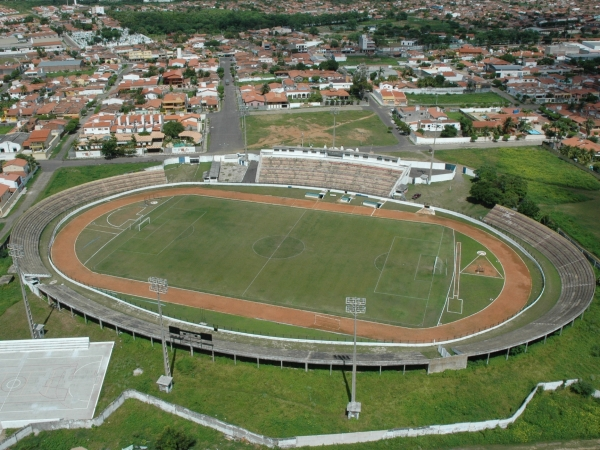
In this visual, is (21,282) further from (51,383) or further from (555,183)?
(555,183)

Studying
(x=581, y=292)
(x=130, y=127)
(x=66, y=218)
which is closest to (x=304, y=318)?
(x=581, y=292)

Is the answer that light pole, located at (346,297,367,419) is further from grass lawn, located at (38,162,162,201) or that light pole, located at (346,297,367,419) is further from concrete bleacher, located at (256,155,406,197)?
grass lawn, located at (38,162,162,201)

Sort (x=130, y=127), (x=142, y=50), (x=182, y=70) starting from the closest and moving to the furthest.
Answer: (x=130, y=127) < (x=182, y=70) < (x=142, y=50)

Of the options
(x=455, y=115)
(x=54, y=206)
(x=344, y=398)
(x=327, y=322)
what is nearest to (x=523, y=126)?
(x=455, y=115)

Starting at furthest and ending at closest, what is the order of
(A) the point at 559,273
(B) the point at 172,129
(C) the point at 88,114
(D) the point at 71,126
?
1. (C) the point at 88,114
2. (D) the point at 71,126
3. (B) the point at 172,129
4. (A) the point at 559,273

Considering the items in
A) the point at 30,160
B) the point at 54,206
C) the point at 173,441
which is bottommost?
the point at 54,206

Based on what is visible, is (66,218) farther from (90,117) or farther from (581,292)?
(581,292)

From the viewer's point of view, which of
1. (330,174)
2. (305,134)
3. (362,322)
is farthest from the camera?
(305,134)
